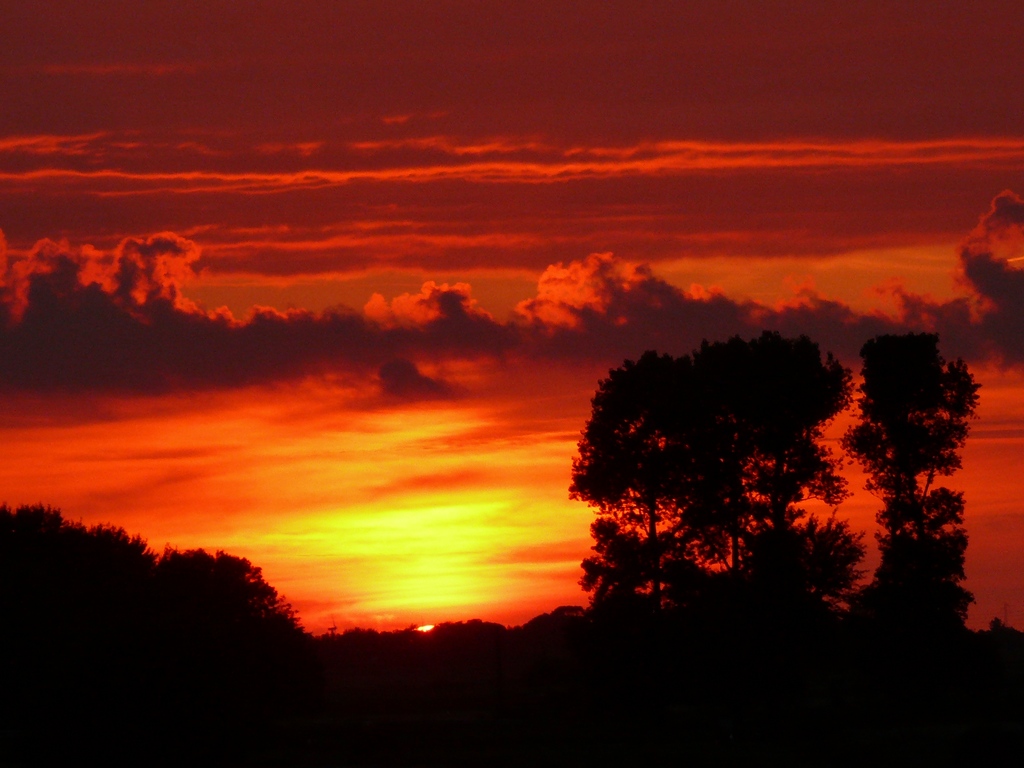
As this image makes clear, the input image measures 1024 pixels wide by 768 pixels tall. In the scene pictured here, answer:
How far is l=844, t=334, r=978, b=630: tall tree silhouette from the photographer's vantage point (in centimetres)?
6544

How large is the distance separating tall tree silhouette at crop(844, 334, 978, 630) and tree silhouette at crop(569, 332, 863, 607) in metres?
1.71

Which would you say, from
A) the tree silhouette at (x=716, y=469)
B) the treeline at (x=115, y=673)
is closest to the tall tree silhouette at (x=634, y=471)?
the tree silhouette at (x=716, y=469)

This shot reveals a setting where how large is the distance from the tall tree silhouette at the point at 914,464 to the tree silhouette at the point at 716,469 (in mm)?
1711

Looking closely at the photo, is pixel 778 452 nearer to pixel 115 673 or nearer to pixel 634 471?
pixel 634 471

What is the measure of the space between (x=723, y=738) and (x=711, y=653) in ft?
12.1

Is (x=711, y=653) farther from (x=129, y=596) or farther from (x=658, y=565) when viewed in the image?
(x=129, y=596)

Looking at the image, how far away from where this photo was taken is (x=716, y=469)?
67.2 metres

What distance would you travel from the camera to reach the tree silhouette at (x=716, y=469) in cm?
6512

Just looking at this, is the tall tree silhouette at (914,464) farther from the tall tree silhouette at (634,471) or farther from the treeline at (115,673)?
the treeline at (115,673)

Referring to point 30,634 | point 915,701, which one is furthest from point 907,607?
point 30,634

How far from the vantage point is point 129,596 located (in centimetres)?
7056

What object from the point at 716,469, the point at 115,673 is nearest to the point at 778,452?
the point at 716,469

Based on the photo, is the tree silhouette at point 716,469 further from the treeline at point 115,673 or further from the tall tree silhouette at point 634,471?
the treeline at point 115,673

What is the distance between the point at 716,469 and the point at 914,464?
31.0ft
